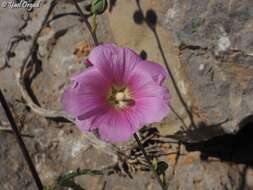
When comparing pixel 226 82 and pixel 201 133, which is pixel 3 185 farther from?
pixel 226 82

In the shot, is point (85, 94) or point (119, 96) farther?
point (119, 96)

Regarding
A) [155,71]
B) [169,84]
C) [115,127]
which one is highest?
[155,71]

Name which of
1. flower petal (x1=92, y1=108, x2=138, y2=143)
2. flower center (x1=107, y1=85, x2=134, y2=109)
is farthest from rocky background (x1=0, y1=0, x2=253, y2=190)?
flower petal (x1=92, y1=108, x2=138, y2=143)

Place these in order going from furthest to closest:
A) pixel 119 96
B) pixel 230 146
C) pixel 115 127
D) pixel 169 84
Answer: pixel 230 146 → pixel 169 84 → pixel 119 96 → pixel 115 127

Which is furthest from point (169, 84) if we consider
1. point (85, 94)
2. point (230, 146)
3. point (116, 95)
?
point (85, 94)

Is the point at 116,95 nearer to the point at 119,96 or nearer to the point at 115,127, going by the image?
the point at 119,96

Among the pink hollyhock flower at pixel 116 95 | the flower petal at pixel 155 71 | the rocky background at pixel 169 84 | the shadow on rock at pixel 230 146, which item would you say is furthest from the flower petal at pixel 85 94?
the shadow on rock at pixel 230 146

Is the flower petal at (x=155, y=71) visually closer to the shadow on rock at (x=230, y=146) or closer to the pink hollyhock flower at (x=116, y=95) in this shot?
the pink hollyhock flower at (x=116, y=95)
